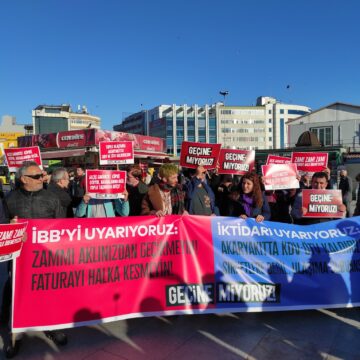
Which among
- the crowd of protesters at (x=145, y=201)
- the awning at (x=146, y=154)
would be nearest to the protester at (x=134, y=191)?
the crowd of protesters at (x=145, y=201)

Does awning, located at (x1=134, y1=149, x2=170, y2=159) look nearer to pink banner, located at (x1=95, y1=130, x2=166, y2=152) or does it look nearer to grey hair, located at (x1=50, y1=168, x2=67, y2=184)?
pink banner, located at (x1=95, y1=130, x2=166, y2=152)

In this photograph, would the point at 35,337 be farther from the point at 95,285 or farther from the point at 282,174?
the point at 282,174

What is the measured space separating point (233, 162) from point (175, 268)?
10.4ft

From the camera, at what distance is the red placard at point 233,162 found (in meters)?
6.39

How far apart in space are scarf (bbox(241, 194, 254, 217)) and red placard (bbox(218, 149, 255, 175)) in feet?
6.08

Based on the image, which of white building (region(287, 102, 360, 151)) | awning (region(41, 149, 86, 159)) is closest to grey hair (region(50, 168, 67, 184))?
awning (region(41, 149, 86, 159))

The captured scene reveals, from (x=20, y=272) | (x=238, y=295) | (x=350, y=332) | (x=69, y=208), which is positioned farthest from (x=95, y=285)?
(x=350, y=332)

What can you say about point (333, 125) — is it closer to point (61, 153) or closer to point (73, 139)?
point (73, 139)

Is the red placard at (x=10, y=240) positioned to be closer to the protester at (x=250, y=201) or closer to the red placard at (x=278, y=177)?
the protester at (x=250, y=201)

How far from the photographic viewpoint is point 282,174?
570 centimetres

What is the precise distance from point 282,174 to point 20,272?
13.5ft

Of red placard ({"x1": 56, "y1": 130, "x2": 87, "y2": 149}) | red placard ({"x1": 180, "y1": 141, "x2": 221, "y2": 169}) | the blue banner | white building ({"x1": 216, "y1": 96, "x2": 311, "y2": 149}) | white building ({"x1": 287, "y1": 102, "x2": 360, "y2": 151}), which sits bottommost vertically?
the blue banner

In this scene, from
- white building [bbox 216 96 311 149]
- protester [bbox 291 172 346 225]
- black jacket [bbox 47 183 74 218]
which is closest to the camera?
protester [bbox 291 172 346 225]

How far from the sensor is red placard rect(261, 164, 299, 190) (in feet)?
18.5
